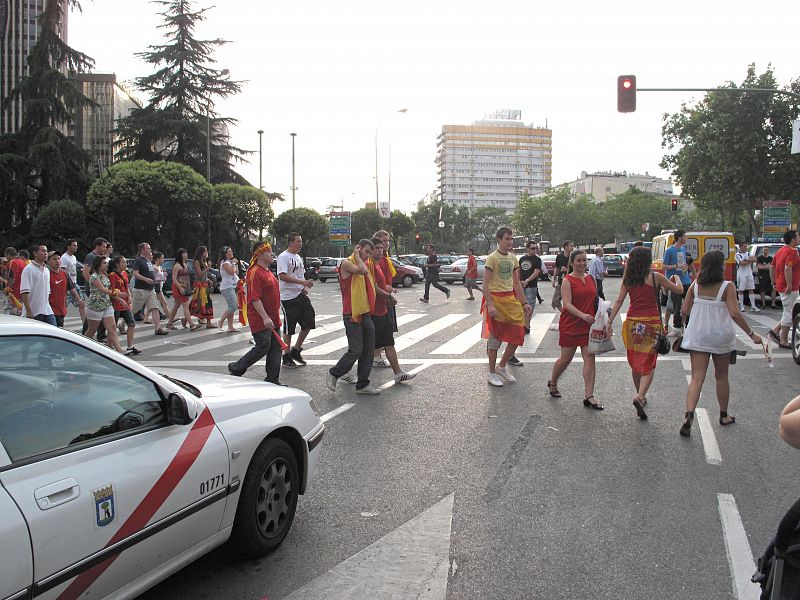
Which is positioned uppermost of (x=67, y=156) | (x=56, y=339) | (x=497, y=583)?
(x=67, y=156)

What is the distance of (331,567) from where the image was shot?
3.48 metres

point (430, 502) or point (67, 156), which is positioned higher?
point (67, 156)

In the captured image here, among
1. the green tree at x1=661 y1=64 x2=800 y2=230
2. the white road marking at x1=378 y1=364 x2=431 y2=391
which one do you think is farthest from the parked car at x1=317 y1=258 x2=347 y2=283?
the white road marking at x1=378 y1=364 x2=431 y2=391

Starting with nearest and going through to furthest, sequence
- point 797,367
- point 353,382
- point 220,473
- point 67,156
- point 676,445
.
Answer: point 220,473 → point 676,445 → point 353,382 → point 797,367 → point 67,156

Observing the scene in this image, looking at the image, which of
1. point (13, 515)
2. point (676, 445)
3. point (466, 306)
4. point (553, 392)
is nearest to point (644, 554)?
point (676, 445)

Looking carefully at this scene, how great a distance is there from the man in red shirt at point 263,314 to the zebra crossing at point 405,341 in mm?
2804

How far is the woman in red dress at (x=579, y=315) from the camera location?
695 cm

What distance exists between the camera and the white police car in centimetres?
230

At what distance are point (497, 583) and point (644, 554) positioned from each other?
2.89 feet

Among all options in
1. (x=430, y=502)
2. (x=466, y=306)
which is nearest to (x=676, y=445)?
(x=430, y=502)

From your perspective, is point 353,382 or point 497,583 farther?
point 353,382

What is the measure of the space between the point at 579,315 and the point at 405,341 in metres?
5.79

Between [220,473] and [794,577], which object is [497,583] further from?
[794,577]

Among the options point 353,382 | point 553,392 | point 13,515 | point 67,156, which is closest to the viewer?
point 13,515
